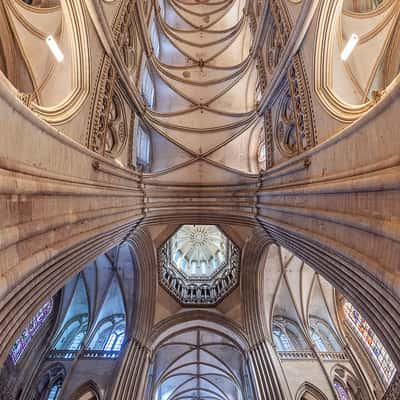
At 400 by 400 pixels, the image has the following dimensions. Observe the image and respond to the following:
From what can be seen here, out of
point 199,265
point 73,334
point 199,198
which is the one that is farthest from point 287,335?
point 73,334

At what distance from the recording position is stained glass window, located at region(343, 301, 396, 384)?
9727mm

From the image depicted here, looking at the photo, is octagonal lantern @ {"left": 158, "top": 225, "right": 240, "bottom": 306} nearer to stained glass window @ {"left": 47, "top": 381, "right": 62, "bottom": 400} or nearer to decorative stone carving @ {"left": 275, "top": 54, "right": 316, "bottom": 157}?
stained glass window @ {"left": 47, "top": 381, "right": 62, "bottom": 400}

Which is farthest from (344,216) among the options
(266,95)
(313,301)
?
(313,301)

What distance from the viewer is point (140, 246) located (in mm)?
12562

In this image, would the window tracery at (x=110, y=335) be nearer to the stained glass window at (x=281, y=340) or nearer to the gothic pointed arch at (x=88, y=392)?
the gothic pointed arch at (x=88, y=392)

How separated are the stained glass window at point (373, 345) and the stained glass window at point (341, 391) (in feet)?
4.97

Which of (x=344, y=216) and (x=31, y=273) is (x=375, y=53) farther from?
(x=31, y=273)

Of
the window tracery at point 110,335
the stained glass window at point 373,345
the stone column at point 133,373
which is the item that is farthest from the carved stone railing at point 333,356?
the window tracery at point 110,335

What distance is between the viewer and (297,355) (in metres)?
11.2

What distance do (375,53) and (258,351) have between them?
1112 centimetres

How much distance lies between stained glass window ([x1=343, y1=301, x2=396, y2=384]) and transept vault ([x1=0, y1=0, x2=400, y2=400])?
6cm

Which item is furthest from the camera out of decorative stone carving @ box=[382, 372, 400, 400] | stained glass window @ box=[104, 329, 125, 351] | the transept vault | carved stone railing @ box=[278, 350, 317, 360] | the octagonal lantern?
the octagonal lantern

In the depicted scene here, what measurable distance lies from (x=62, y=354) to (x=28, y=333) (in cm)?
164

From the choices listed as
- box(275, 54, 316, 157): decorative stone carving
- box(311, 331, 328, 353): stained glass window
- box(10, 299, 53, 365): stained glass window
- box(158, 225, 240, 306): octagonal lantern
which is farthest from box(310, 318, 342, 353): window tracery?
box(10, 299, 53, 365): stained glass window
